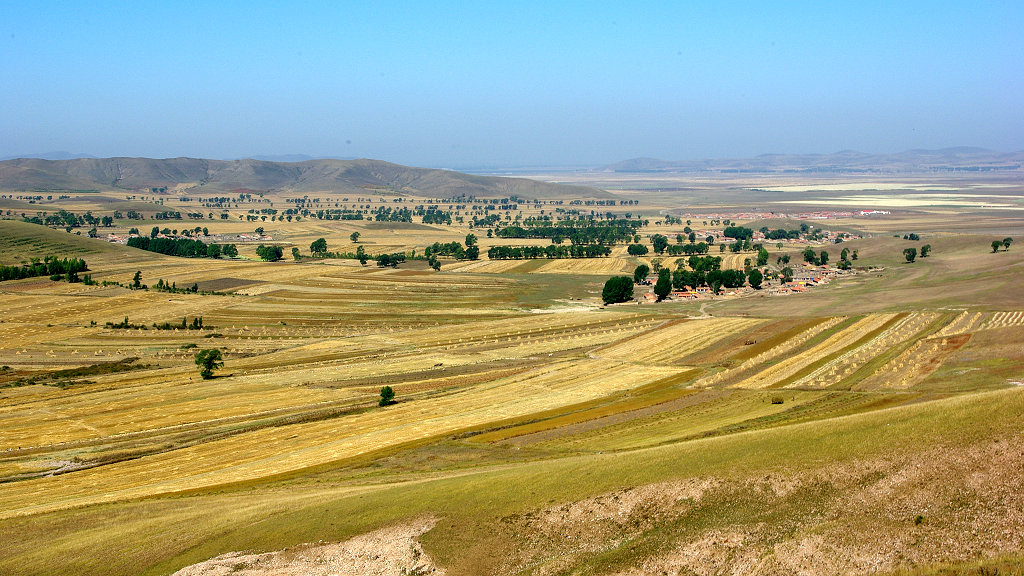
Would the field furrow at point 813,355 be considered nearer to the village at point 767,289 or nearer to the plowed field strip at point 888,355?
the plowed field strip at point 888,355

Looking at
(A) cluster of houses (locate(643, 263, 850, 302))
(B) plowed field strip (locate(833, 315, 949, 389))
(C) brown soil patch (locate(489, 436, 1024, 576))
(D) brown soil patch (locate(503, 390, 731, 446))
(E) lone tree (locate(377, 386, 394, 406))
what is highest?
(C) brown soil patch (locate(489, 436, 1024, 576))

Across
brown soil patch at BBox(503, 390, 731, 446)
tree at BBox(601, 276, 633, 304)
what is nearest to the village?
tree at BBox(601, 276, 633, 304)

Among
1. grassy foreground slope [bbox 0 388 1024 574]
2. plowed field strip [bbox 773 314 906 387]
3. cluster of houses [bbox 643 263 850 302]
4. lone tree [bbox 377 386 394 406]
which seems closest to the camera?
grassy foreground slope [bbox 0 388 1024 574]

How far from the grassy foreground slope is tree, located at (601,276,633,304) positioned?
92557 mm

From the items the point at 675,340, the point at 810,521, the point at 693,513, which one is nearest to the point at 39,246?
the point at 675,340

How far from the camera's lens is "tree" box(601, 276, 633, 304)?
13262 centimetres

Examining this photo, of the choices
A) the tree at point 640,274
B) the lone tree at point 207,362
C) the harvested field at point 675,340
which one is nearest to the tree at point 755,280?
the tree at point 640,274

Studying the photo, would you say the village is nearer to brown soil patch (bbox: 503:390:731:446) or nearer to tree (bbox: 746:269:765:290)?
tree (bbox: 746:269:765:290)

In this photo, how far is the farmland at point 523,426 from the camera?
94.4ft

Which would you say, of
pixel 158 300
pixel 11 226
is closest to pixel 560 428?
pixel 158 300

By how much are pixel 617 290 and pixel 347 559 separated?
10559cm

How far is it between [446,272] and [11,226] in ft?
392

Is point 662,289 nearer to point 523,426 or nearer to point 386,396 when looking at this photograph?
point 386,396

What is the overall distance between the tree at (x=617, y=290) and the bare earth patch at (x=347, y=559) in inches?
3990
